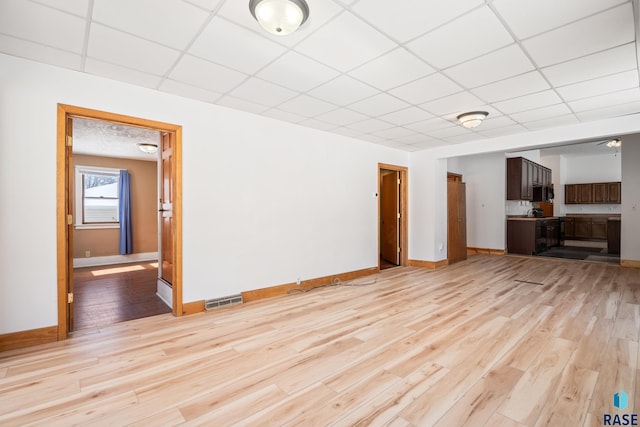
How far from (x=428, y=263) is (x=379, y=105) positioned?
12.8 feet

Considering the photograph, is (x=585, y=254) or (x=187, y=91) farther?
(x=585, y=254)

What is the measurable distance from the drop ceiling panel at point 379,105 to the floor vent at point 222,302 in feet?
9.69

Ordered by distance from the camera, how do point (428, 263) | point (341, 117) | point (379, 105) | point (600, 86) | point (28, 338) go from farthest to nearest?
point (428, 263)
point (341, 117)
point (379, 105)
point (600, 86)
point (28, 338)

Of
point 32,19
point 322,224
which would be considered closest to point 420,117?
point 322,224

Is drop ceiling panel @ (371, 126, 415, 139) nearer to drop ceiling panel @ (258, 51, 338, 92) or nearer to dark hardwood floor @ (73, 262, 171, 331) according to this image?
drop ceiling panel @ (258, 51, 338, 92)

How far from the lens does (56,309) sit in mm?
2828

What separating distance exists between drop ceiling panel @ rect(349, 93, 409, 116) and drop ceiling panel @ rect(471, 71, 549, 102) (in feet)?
2.88

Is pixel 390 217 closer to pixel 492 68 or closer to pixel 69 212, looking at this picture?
pixel 492 68

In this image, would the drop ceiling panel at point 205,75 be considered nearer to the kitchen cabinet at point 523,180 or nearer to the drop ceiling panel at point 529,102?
the drop ceiling panel at point 529,102

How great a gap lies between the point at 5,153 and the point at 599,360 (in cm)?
535

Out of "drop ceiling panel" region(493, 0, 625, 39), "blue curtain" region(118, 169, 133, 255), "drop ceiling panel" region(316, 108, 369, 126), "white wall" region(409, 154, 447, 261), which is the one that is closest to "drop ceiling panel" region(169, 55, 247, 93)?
"drop ceiling panel" region(316, 108, 369, 126)

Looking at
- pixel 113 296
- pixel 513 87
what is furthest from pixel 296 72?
pixel 113 296

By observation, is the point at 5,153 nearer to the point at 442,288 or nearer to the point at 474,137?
the point at 442,288

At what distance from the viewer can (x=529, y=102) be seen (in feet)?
12.1
